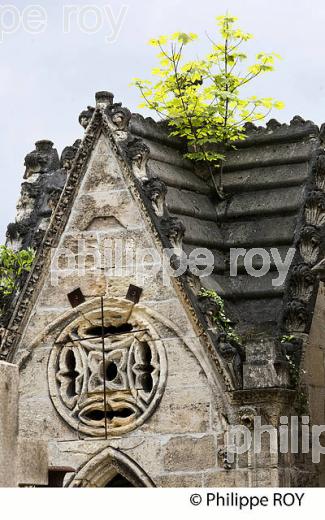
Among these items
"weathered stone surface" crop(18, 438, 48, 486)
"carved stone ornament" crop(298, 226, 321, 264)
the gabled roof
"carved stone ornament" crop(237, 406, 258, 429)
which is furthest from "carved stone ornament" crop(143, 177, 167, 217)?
"weathered stone surface" crop(18, 438, 48, 486)

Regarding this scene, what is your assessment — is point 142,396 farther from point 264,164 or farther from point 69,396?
Answer: point 264,164

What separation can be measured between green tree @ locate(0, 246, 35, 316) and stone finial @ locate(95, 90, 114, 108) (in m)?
2.24

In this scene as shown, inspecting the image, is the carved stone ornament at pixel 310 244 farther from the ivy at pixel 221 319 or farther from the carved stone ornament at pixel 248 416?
the carved stone ornament at pixel 248 416

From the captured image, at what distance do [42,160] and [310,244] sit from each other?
479 centimetres

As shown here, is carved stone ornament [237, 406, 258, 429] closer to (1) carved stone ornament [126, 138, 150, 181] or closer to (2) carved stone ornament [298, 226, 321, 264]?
(2) carved stone ornament [298, 226, 321, 264]

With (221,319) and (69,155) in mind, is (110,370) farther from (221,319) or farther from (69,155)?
(69,155)

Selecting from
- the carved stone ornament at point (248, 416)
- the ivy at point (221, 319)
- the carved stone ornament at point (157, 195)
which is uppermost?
the carved stone ornament at point (157, 195)

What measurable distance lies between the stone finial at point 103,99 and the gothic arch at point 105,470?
450 centimetres

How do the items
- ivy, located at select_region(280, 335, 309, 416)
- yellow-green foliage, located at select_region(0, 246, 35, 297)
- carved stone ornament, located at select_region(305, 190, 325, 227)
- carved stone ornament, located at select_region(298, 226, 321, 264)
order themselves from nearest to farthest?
ivy, located at select_region(280, 335, 309, 416), carved stone ornament, located at select_region(298, 226, 321, 264), carved stone ornament, located at select_region(305, 190, 325, 227), yellow-green foliage, located at select_region(0, 246, 35, 297)

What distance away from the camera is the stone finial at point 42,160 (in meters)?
27.7

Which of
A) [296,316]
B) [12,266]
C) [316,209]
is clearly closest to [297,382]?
[296,316]

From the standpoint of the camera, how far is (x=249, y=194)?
86.5 feet

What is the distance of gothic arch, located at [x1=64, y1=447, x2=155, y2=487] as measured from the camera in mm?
24031

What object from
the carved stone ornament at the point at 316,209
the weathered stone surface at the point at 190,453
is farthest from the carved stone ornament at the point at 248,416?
the carved stone ornament at the point at 316,209
